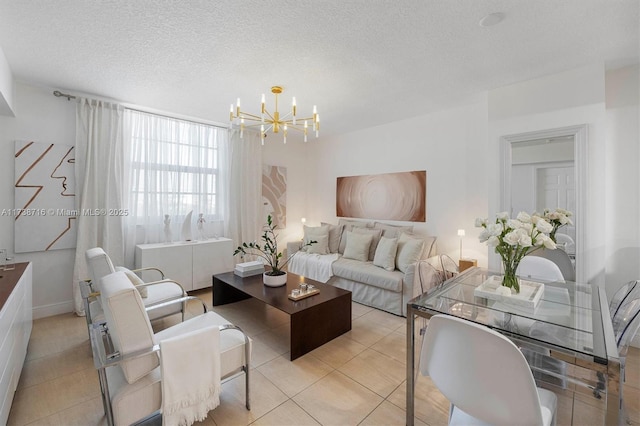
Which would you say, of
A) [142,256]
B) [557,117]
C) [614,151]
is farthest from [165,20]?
[614,151]

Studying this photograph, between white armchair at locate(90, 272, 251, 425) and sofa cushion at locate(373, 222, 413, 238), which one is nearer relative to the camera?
white armchair at locate(90, 272, 251, 425)

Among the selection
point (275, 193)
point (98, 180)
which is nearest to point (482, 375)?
point (98, 180)

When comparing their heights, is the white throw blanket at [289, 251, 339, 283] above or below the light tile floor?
above

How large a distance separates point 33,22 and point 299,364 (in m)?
3.20

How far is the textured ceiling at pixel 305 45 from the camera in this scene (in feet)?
5.94

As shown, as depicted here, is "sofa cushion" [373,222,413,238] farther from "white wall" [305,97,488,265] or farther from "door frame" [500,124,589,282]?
"door frame" [500,124,589,282]

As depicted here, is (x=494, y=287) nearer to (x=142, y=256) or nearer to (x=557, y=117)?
(x=557, y=117)

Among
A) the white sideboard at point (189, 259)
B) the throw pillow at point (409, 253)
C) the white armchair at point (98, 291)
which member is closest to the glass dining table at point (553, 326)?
the throw pillow at point (409, 253)

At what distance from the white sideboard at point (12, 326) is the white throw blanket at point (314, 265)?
2.96 m

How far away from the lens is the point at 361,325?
296 cm

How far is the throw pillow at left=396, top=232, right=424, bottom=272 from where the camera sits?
3.36m

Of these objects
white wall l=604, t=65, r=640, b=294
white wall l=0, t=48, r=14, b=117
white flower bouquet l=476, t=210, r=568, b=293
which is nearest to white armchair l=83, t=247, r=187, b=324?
white wall l=0, t=48, r=14, b=117

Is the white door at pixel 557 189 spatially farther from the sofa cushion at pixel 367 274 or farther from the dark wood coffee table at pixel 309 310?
the dark wood coffee table at pixel 309 310

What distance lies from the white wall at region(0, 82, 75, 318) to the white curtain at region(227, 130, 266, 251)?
1971 mm
